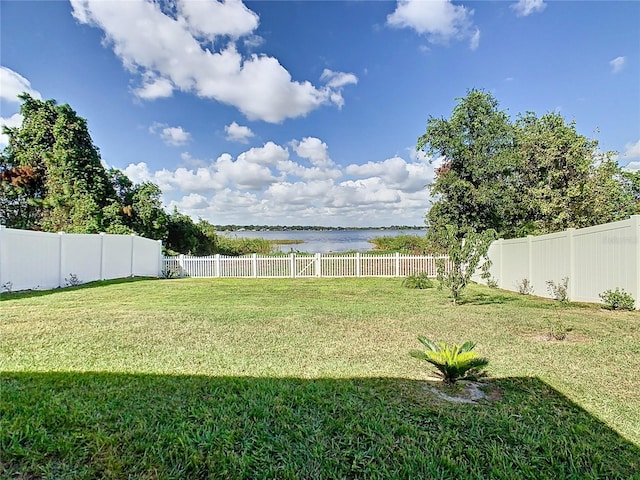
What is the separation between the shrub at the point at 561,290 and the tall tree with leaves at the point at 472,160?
6.44 meters

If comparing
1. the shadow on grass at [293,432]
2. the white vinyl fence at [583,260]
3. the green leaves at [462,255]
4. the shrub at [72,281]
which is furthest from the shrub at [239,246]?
the shadow on grass at [293,432]

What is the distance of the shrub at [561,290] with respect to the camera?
24.6 ft

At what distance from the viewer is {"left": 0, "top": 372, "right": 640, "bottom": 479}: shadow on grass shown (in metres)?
1.82

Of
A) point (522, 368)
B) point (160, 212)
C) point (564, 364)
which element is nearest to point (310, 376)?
point (522, 368)

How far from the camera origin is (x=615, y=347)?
13.0 feet

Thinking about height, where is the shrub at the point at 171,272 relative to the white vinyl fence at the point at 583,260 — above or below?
below

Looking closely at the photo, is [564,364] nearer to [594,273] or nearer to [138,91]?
[594,273]

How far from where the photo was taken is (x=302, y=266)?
1462 centimetres

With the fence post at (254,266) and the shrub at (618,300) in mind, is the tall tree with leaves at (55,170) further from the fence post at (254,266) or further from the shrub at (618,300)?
the shrub at (618,300)

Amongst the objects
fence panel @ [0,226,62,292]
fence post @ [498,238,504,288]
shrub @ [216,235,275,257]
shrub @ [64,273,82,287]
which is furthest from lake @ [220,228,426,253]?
fence panel @ [0,226,62,292]

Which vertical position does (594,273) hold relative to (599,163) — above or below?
below

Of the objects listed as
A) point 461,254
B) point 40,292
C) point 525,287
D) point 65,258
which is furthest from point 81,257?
point 525,287

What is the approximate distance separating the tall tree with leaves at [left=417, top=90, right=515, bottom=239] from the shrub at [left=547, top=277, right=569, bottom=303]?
6444 mm

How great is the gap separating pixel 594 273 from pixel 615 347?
11.0 feet
